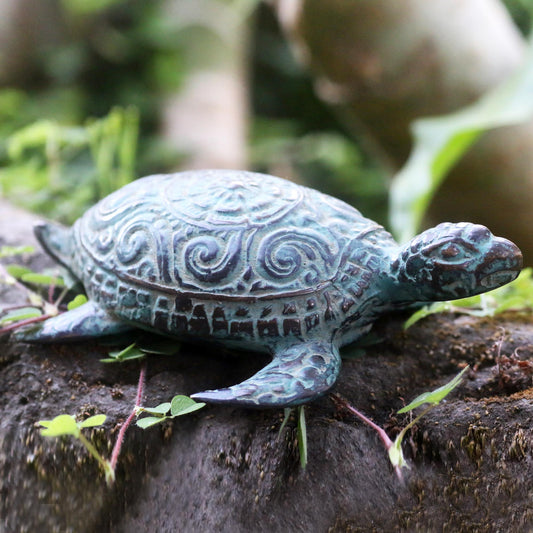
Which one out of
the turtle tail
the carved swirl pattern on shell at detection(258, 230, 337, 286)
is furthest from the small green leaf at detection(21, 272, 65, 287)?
the carved swirl pattern on shell at detection(258, 230, 337, 286)

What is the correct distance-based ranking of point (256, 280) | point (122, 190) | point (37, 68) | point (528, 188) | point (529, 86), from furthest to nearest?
point (37, 68) < point (528, 188) < point (529, 86) < point (122, 190) < point (256, 280)

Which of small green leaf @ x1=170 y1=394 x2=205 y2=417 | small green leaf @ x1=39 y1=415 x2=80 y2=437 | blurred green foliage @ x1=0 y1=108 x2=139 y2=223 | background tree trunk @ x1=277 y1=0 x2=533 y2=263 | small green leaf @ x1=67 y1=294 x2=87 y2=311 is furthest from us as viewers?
background tree trunk @ x1=277 y1=0 x2=533 y2=263

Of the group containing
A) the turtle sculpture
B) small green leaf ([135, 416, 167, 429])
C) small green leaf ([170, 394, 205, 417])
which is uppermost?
the turtle sculpture

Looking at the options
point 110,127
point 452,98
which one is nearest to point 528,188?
point 452,98

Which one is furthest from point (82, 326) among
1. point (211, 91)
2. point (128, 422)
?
point (211, 91)

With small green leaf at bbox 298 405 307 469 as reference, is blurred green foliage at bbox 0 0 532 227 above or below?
below

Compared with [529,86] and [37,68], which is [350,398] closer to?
[529,86]

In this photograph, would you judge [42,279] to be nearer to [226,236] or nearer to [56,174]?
[226,236]

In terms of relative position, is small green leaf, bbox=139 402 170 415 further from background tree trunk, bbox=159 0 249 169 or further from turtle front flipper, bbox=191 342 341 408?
background tree trunk, bbox=159 0 249 169
